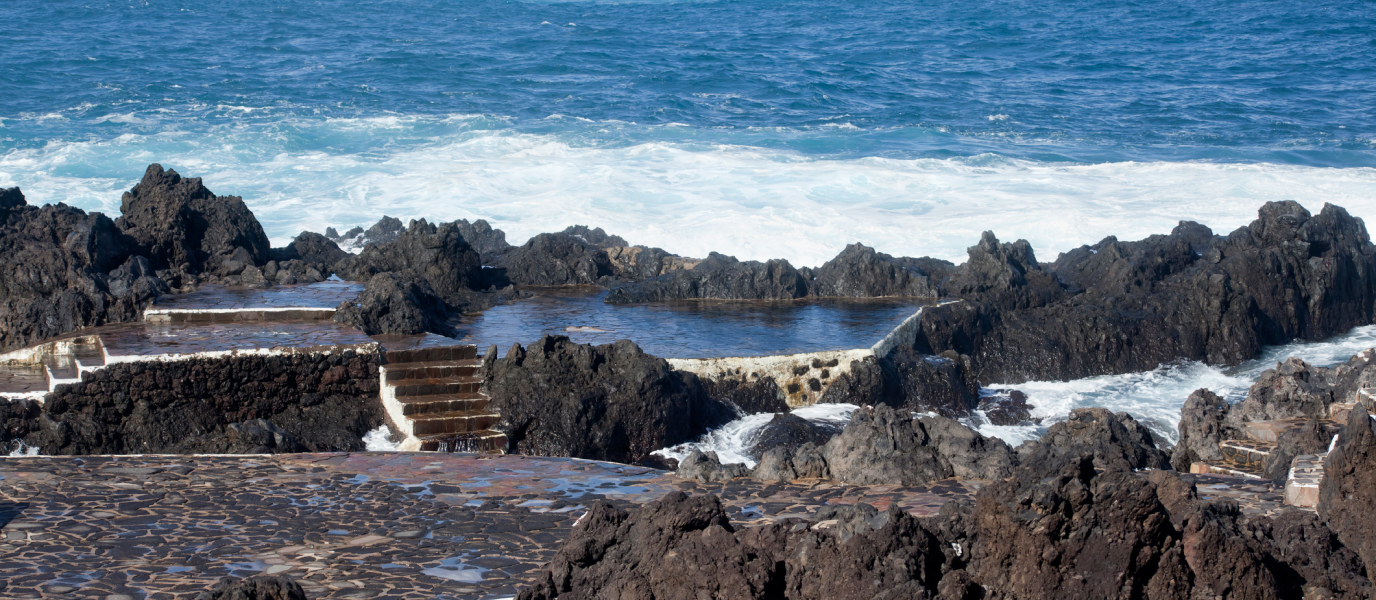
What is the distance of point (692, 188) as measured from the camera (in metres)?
24.2

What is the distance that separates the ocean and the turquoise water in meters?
0.12

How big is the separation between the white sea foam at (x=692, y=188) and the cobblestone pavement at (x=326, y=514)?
41.5ft

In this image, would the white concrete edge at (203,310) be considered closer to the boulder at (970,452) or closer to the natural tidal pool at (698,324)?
the natural tidal pool at (698,324)

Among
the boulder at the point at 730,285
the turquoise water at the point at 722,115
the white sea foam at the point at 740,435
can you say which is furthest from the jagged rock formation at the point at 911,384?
the turquoise water at the point at 722,115

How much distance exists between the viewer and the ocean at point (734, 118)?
72.9 ft

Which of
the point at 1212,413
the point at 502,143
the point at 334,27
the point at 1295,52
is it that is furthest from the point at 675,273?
the point at 334,27

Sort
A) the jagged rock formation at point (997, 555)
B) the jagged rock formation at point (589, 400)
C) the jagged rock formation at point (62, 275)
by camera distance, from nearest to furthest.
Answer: the jagged rock formation at point (997, 555) < the jagged rock formation at point (589, 400) < the jagged rock formation at point (62, 275)

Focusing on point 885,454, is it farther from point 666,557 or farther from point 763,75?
point 763,75

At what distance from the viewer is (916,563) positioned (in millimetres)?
4055

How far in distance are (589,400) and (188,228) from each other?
643 centimetres

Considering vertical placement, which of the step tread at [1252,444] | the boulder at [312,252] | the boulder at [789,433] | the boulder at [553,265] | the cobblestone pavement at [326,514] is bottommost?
the step tread at [1252,444]

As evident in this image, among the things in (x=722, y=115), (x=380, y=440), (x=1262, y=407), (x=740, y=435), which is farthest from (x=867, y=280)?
(x=722, y=115)

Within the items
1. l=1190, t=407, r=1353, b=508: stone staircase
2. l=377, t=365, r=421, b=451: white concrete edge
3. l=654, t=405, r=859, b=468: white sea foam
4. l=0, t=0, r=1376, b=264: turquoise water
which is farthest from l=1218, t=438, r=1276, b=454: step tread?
l=0, t=0, r=1376, b=264: turquoise water

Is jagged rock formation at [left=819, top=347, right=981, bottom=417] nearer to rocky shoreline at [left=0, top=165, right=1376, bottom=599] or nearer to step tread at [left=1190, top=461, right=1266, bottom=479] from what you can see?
rocky shoreline at [left=0, top=165, right=1376, bottom=599]
